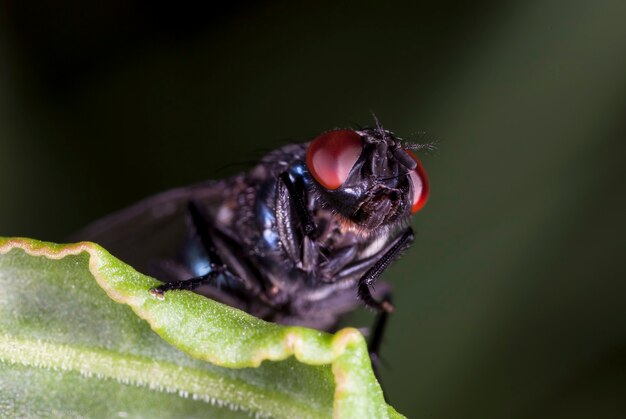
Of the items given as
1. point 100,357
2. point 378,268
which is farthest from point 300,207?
point 100,357

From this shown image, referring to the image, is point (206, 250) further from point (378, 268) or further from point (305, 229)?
point (378, 268)

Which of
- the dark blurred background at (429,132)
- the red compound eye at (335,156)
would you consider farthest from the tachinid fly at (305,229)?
the dark blurred background at (429,132)

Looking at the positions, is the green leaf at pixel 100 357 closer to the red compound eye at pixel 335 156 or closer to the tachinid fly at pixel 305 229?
the tachinid fly at pixel 305 229

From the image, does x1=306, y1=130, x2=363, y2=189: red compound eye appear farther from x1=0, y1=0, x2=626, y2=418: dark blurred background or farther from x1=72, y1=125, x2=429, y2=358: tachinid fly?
x1=0, y1=0, x2=626, y2=418: dark blurred background

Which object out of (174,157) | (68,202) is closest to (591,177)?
(174,157)

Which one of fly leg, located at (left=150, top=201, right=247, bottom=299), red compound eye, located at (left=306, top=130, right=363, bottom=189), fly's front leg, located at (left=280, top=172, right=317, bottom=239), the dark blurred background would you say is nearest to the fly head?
red compound eye, located at (left=306, top=130, right=363, bottom=189)

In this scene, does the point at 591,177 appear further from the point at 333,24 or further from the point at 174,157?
the point at 174,157
